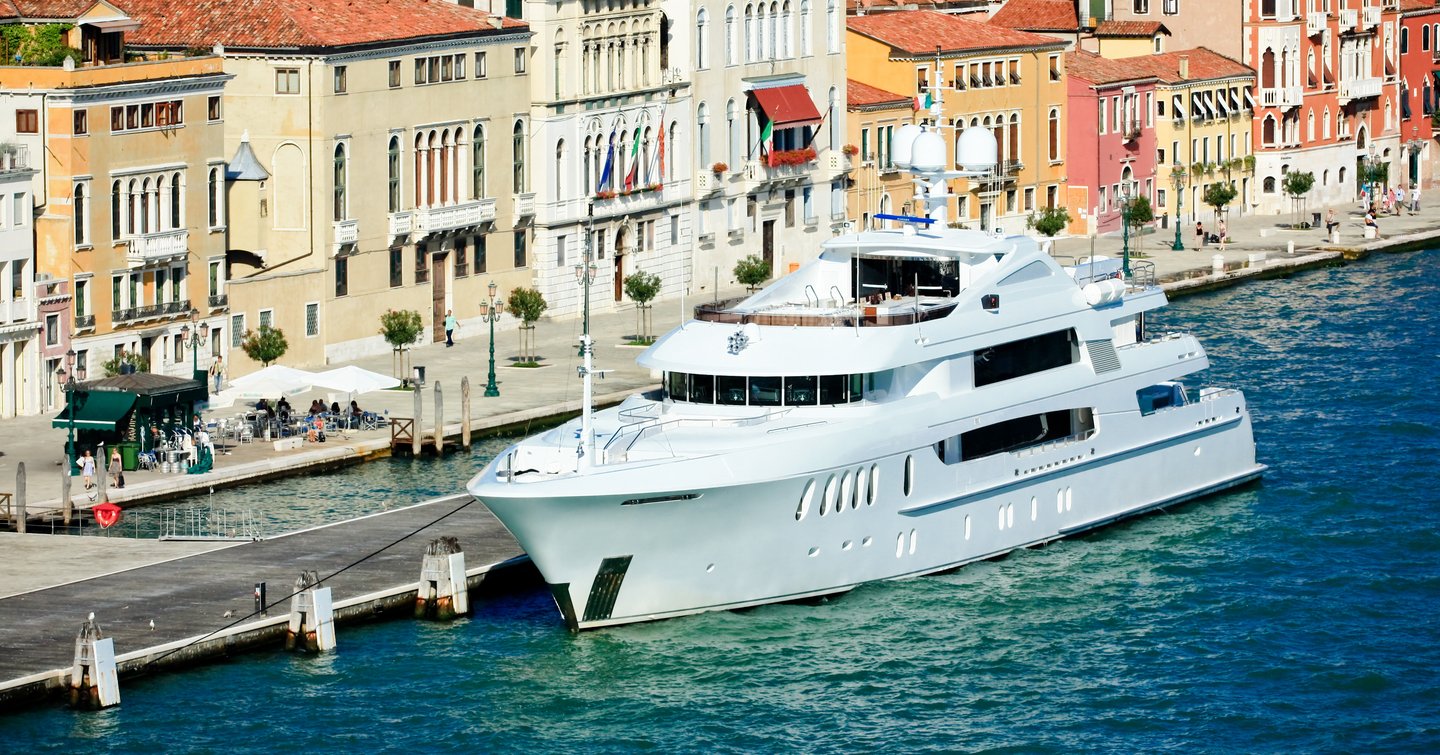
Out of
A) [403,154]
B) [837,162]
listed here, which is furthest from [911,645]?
[837,162]

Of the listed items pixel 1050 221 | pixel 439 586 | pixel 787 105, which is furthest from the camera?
pixel 1050 221

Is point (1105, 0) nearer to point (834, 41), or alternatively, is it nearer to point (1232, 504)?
point (834, 41)

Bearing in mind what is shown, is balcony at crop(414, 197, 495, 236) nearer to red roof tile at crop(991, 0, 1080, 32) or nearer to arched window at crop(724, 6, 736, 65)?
arched window at crop(724, 6, 736, 65)

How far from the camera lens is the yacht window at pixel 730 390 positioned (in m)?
63.9

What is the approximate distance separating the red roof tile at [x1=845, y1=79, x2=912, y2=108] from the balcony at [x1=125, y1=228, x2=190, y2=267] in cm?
3663

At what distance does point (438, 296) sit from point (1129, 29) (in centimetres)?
4835

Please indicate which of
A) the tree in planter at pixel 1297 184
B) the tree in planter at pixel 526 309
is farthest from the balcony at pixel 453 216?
the tree in planter at pixel 1297 184

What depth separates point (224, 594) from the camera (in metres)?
61.1

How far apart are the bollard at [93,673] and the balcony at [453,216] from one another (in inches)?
1581

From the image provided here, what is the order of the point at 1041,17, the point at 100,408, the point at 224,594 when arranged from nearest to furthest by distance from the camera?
the point at 224,594 → the point at 100,408 → the point at 1041,17

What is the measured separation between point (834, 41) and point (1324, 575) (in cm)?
5291

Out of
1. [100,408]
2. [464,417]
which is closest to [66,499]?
[100,408]

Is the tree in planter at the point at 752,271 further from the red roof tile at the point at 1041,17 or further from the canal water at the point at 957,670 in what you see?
the canal water at the point at 957,670

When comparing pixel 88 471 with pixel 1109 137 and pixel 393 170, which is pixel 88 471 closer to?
pixel 393 170
